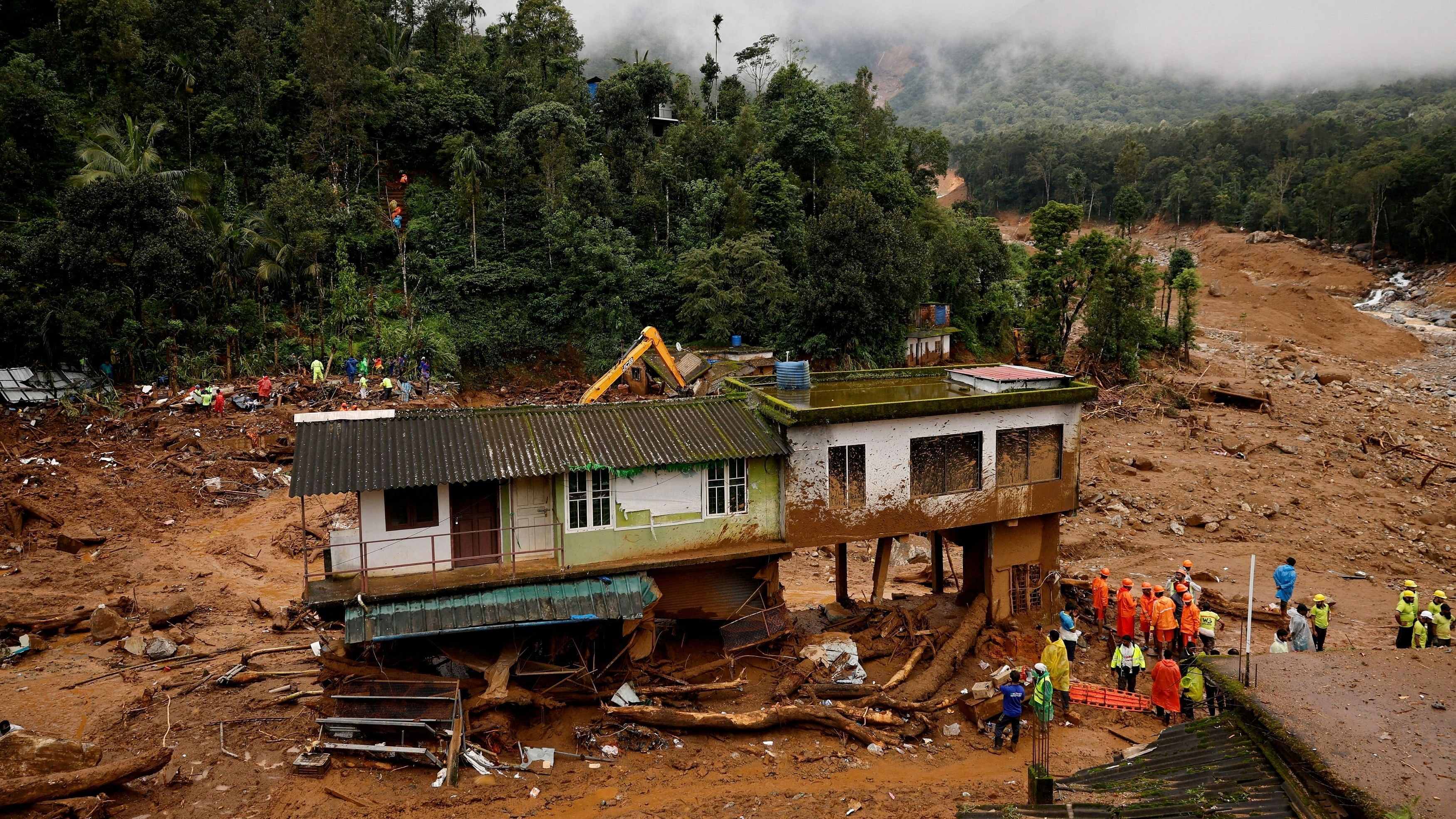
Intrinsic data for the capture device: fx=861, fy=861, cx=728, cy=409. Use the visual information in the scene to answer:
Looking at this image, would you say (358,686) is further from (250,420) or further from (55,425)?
(55,425)

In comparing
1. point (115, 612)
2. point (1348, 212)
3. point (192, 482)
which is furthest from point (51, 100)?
point (1348, 212)

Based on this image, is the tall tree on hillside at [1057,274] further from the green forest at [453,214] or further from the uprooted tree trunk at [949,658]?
the uprooted tree trunk at [949,658]

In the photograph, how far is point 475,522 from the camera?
15305 mm

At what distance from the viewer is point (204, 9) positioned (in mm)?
44281

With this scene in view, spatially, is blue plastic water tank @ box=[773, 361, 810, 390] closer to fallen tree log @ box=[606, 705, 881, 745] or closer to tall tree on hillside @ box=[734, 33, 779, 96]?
fallen tree log @ box=[606, 705, 881, 745]

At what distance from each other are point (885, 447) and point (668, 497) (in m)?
4.41

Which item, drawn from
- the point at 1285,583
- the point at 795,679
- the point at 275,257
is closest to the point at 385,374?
the point at 275,257

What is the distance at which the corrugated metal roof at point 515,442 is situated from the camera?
46.7ft

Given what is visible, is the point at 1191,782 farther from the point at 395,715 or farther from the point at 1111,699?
the point at 395,715

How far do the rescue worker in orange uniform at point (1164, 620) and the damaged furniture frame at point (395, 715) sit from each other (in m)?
12.9

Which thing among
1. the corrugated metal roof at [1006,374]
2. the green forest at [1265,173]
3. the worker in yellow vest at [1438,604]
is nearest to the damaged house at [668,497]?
the corrugated metal roof at [1006,374]

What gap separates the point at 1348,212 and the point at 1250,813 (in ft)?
277

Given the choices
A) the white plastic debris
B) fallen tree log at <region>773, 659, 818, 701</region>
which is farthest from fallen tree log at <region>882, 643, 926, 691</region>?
the white plastic debris

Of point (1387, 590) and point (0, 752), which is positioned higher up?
point (0, 752)
